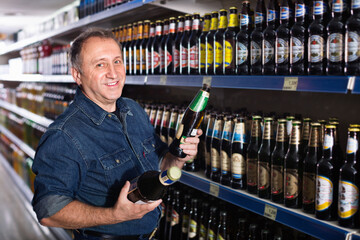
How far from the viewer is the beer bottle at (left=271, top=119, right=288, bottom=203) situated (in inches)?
66.7

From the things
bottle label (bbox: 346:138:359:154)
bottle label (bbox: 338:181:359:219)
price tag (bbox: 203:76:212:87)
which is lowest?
bottle label (bbox: 338:181:359:219)

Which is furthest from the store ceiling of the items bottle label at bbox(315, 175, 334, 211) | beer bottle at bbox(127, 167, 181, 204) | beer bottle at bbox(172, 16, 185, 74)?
bottle label at bbox(315, 175, 334, 211)

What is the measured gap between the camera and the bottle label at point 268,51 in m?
1.71

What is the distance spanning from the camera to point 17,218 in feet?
15.1

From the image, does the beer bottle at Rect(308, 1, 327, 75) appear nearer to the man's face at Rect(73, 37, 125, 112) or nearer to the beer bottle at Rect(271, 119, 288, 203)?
the beer bottle at Rect(271, 119, 288, 203)

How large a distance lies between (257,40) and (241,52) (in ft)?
0.35

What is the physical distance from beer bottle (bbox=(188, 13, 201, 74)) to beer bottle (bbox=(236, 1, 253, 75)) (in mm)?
382

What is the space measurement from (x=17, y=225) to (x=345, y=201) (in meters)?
4.06

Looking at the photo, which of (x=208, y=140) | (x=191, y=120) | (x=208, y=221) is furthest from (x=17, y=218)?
(x=191, y=120)

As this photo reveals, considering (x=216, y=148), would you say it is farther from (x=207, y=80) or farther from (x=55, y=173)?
(x=55, y=173)

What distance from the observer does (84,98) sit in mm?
1680

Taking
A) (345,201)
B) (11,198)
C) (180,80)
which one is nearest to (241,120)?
(180,80)

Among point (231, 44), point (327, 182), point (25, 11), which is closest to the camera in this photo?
point (327, 182)

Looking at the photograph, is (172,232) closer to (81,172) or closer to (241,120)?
(241,120)
